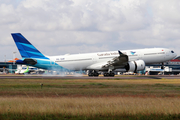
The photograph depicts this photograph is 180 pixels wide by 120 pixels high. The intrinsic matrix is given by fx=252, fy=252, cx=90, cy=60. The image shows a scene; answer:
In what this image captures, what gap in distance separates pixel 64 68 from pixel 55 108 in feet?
156

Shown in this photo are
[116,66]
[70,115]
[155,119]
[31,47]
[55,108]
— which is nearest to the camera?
[155,119]

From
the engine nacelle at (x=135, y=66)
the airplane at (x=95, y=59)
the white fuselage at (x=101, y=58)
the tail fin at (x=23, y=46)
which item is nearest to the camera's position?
the tail fin at (x=23, y=46)

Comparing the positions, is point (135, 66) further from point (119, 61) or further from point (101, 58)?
point (101, 58)

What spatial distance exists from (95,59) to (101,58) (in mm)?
1783

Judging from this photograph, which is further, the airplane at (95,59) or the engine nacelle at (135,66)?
the engine nacelle at (135,66)

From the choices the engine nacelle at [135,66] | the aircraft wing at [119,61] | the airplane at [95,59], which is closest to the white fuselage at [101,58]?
the airplane at [95,59]

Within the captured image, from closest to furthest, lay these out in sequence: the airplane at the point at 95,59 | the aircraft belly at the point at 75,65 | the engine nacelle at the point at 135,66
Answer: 1. the airplane at the point at 95,59
2. the engine nacelle at the point at 135,66
3. the aircraft belly at the point at 75,65

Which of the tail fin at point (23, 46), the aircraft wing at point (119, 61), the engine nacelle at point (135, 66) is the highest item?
the tail fin at point (23, 46)

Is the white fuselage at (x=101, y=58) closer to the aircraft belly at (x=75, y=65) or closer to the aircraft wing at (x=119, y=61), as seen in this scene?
the aircraft belly at (x=75, y=65)

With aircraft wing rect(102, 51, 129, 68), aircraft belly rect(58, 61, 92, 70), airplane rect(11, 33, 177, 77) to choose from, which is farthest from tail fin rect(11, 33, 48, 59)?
aircraft wing rect(102, 51, 129, 68)

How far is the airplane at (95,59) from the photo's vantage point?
5966 cm

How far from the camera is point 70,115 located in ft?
47.3

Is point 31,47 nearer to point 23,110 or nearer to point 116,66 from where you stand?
point 116,66

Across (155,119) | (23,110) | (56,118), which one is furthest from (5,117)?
(155,119)
